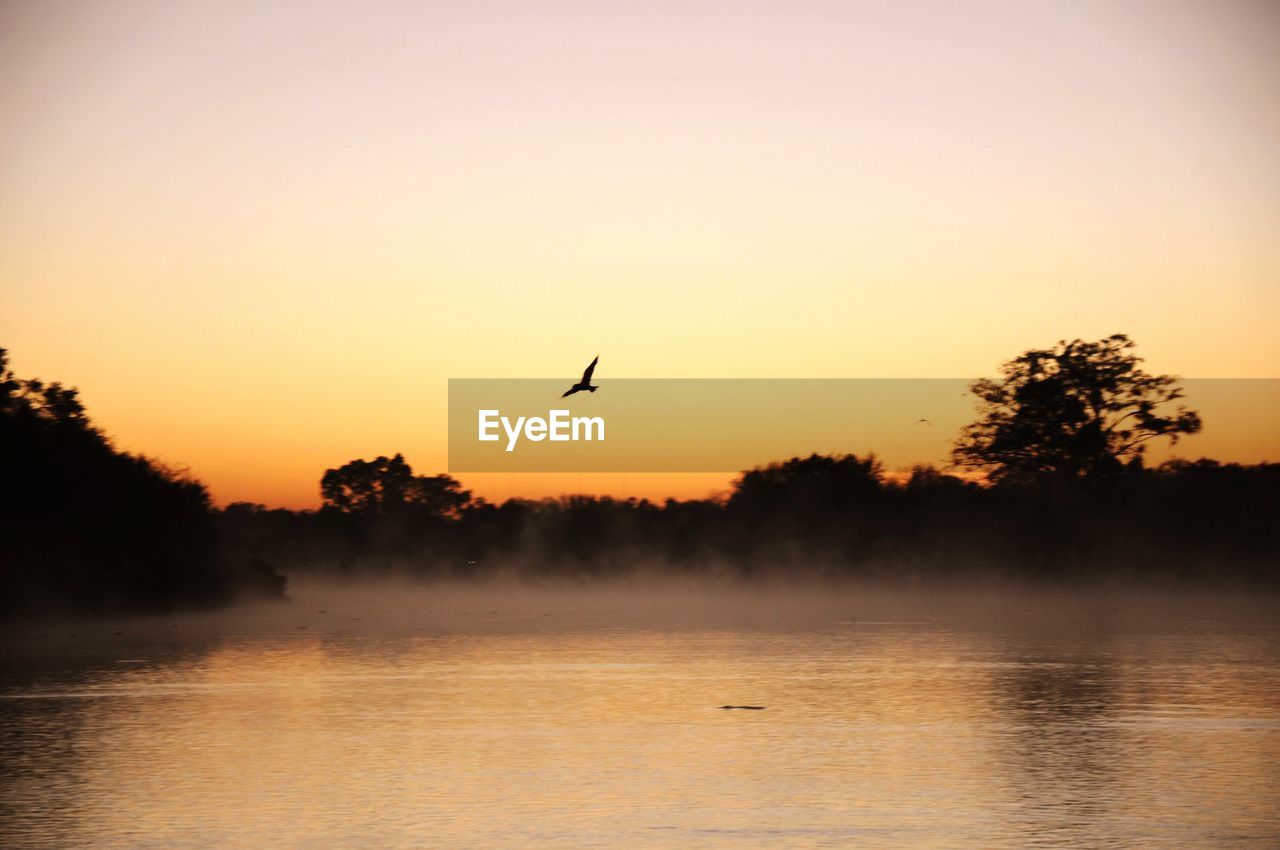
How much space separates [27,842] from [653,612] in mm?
54349

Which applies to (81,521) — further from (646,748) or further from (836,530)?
(836,530)

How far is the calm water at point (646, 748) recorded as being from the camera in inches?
595

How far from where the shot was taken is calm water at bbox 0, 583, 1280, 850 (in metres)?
15.1

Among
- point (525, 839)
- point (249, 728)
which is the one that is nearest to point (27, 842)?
point (525, 839)

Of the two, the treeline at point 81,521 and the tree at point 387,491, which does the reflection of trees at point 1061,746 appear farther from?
the tree at point 387,491

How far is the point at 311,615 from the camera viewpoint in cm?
6819

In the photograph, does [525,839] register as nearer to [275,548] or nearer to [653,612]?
[653,612]

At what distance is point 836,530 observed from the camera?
12225 cm

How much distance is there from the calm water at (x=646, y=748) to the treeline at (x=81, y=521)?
19.8m

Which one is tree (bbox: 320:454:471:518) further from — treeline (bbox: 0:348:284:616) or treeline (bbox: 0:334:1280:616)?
treeline (bbox: 0:348:284:616)

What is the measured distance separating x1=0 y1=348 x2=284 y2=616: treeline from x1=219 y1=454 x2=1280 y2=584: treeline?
41.7 feet

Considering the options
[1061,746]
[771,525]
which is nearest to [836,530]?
[771,525]

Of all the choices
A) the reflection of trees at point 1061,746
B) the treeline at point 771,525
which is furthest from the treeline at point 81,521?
the reflection of trees at point 1061,746

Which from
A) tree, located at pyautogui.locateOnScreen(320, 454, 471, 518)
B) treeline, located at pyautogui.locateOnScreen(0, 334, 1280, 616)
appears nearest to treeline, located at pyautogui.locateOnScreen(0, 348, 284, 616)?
treeline, located at pyautogui.locateOnScreen(0, 334, 1280, 616)
